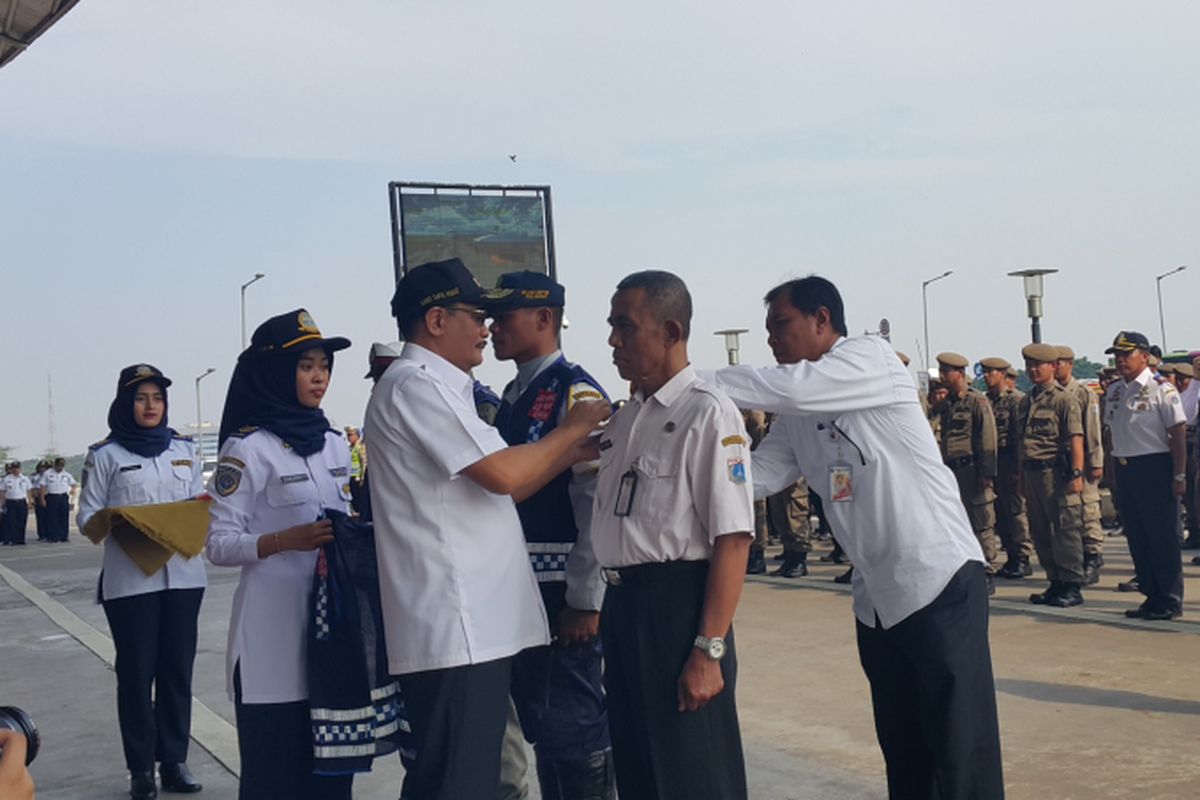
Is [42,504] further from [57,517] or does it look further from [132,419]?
[132,419]

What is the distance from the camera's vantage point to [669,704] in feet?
9.36

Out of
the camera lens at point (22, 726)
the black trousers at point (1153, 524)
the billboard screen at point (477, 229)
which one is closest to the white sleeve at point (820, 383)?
the camera lens at point (22, 726)

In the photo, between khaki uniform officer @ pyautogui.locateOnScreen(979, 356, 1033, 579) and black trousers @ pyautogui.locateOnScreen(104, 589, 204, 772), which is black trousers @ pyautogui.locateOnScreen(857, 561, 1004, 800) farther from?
khaki uniform officer @ pyautogui.locateOnScreen(979, 356, 1033, 579)

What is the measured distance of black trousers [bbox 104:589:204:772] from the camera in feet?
16.9

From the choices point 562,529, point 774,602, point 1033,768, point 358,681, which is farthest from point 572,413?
point 774,602

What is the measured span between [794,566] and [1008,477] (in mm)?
2252

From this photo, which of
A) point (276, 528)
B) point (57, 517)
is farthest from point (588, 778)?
point (57, 517)

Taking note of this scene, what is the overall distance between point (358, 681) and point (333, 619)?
0.19 m

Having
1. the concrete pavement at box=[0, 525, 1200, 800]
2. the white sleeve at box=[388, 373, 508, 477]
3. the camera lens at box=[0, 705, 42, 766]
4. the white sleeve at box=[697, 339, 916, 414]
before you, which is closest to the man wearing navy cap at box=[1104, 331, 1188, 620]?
the concrete pavement at box=[0, 525, 1200, 800]

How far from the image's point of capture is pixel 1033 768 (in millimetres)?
4766

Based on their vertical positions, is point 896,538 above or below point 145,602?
above

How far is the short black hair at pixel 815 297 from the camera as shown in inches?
140

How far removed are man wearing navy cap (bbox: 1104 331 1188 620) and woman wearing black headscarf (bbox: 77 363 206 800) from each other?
6188mm

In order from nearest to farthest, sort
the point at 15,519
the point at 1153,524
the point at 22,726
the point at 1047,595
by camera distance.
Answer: the point at 22,726, the point at 1153,524, the point at 1047,595, the point at 15,519
